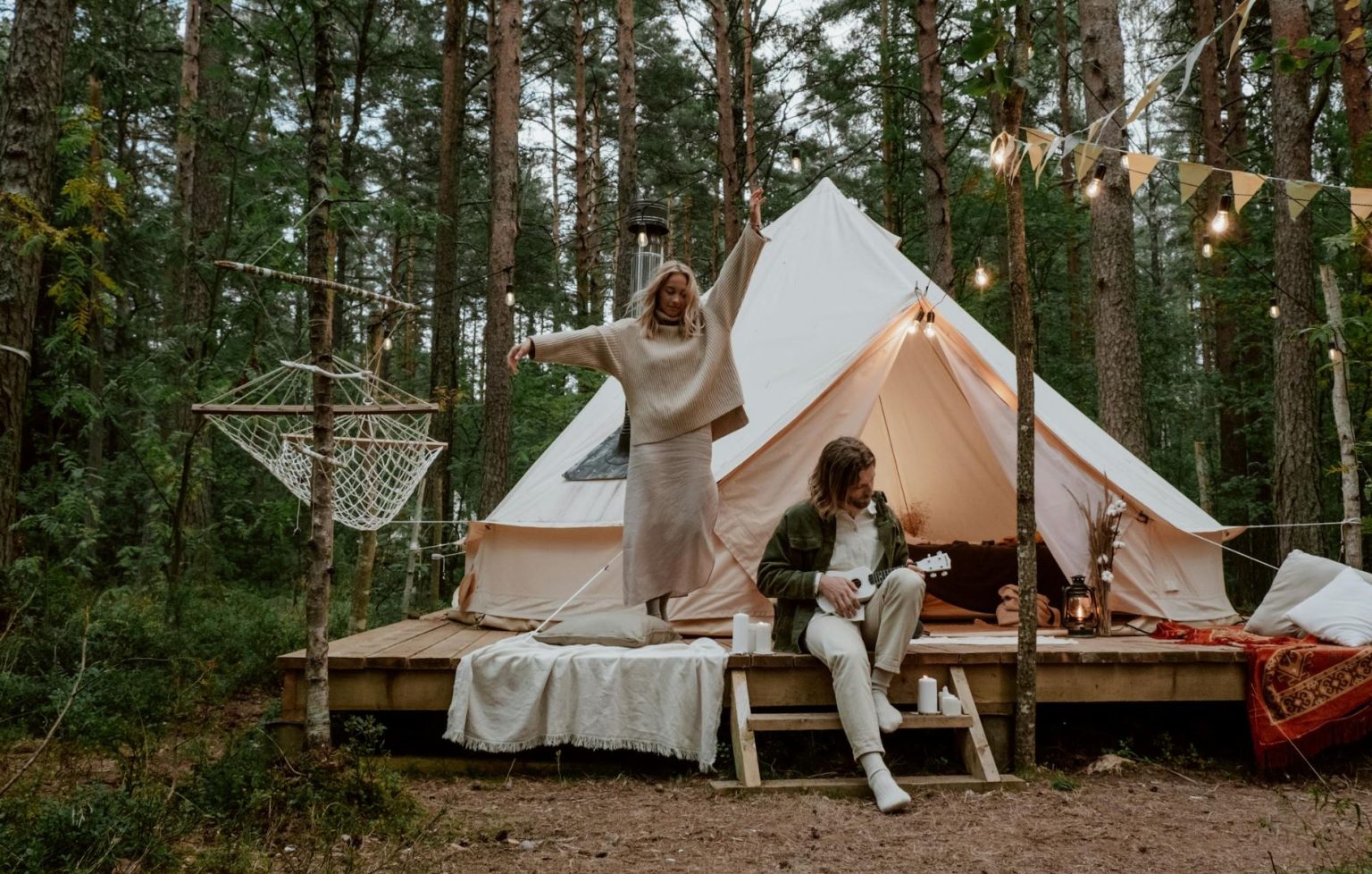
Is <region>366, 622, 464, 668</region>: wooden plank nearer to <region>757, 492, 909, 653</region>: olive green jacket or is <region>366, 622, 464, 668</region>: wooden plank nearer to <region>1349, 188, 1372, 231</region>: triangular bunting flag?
<region>757, 492, 909, 653</region>: olive green jacket

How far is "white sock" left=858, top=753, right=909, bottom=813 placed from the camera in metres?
2.73

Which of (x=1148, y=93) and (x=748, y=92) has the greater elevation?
(x=748, y=92)

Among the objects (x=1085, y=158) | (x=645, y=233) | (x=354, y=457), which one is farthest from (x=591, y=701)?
(x=1085, y=158)

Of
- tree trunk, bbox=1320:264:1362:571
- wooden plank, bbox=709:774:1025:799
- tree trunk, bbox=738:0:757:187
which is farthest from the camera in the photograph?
tree trunk, bbox=738:0:757:187

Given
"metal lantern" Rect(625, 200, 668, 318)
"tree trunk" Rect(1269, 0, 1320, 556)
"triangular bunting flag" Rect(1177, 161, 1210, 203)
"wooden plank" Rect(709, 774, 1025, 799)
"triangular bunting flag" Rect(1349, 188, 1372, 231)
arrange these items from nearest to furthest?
"wooden plank" Rect(709, 774, 1025, 799) < "triangular bunting flag" Rect(1177, 161, 1210, 203) < "triangular bunting flag" Rect(1349, 188, 1372, 231) < "metal lantern" Rect(625, 200, 668, 318) < "tree trunk" Rect(1269, 0, 1320, 556)

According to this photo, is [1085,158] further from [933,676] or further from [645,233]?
[645,233]

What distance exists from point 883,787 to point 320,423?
206 centimetres

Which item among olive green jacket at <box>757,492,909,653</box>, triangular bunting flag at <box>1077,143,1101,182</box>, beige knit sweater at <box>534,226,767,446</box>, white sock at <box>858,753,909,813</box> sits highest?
triangular bunting flag at <box>1077,143,1101,182</box>

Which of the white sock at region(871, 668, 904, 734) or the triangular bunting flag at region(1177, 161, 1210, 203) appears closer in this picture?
the white sock at region(871, 668, 904, 734)

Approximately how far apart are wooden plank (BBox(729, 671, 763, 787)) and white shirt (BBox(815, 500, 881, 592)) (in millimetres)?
528

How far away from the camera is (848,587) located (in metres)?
3.11

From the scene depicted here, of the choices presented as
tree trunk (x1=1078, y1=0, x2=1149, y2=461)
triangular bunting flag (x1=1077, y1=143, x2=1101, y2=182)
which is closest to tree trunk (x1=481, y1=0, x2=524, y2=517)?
tree trunk (x1=1078, y1=0, x2=1149, y2=461)

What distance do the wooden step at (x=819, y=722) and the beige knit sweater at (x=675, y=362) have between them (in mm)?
1160

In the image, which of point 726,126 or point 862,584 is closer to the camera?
point 862,584
